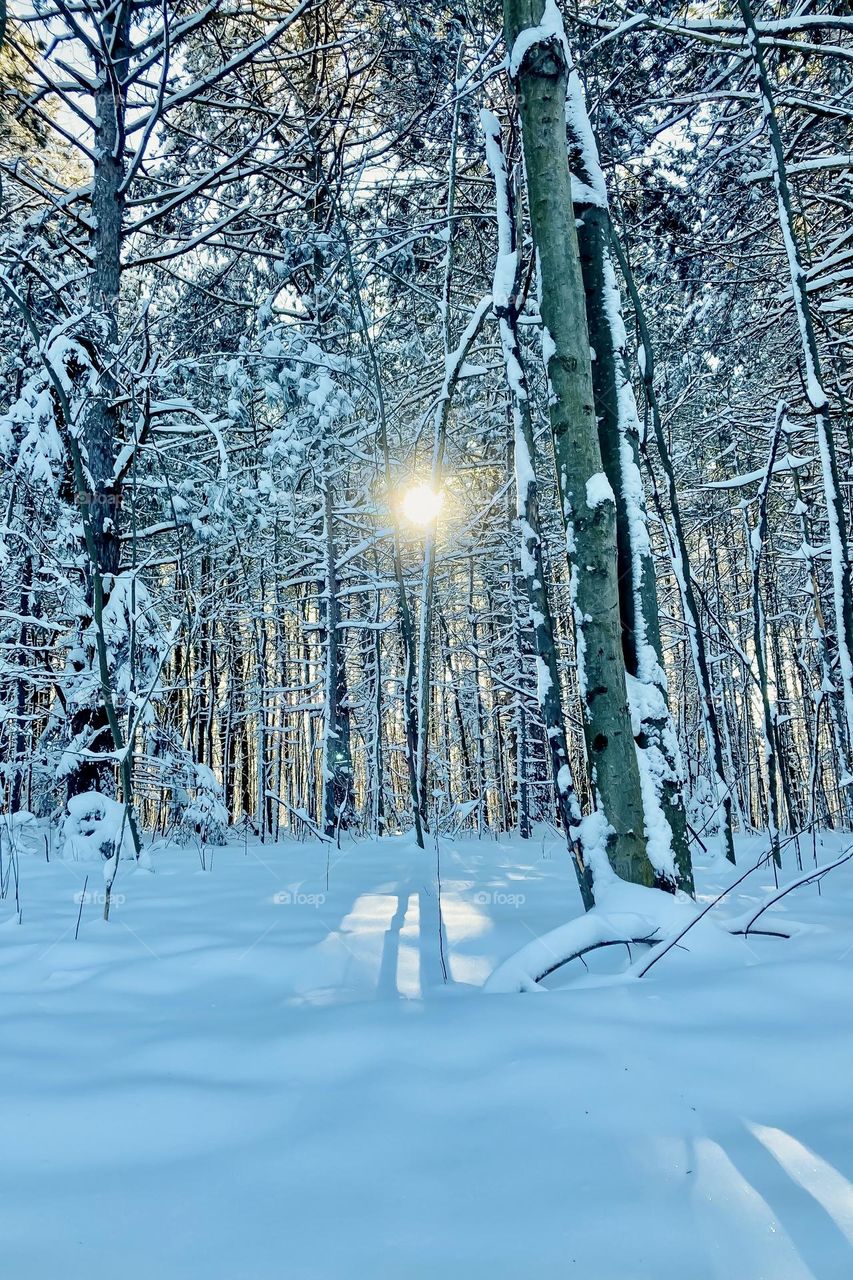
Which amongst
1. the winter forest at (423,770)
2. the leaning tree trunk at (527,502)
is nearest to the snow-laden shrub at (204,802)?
the winter forest at (423,770)

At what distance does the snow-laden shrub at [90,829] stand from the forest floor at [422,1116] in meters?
3.39

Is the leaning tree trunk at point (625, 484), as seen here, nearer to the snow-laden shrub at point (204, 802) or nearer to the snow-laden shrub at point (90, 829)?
the snow-laden shrub at point (90, 829)

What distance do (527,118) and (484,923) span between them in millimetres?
3034

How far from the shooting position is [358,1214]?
95cm

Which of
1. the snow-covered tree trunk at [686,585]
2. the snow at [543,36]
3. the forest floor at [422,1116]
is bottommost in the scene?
the forest floor at [422,1116]

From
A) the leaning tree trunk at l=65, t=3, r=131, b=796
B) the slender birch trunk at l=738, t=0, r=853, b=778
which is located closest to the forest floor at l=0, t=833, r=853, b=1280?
the slender birch trunk at l=738, t=0, r=853, b=778

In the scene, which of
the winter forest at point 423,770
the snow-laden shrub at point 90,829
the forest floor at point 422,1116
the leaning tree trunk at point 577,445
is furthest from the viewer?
the snow-laden shrub at point 90,829

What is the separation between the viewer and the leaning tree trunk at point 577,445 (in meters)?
2.40

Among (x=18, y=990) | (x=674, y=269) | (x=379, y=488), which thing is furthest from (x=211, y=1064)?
(x=379, y=488)

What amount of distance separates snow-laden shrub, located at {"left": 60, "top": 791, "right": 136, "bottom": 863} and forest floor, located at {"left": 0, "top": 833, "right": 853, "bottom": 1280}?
3392mm

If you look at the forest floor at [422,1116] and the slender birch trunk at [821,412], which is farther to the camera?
the slender birch trunk at [821,412]

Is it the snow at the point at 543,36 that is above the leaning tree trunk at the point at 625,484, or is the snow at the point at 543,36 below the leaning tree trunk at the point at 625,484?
above

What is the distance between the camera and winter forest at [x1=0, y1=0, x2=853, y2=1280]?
39.3 inches

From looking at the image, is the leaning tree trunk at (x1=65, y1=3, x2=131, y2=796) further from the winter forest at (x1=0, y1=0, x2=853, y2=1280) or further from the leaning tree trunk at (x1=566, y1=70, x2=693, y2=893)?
the leaning tree trunk at (x1=566, y1=70, x2=693, y2=893)
